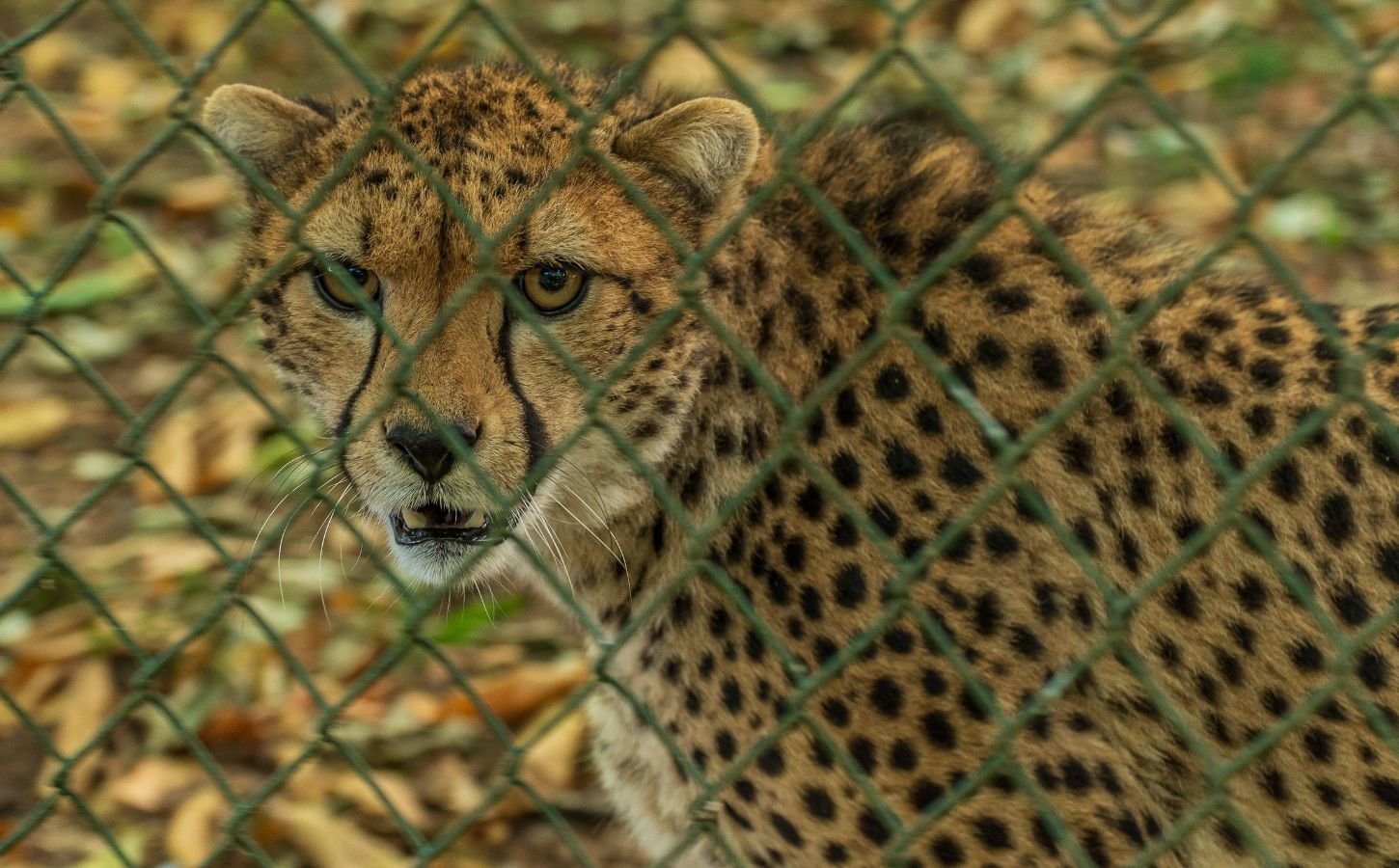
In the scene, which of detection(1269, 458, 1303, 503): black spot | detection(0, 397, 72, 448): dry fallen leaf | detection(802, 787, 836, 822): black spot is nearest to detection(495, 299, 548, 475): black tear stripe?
detection(802, 787, 836, 822): black spot

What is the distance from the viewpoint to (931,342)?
2.89m

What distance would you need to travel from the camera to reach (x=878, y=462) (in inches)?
112

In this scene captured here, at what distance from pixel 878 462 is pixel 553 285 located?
26.6 inches

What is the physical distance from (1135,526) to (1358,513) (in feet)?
1.23

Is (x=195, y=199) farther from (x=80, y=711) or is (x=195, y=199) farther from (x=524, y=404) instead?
(x=524, y=404)

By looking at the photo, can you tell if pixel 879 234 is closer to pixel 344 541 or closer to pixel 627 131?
pixel 627 131

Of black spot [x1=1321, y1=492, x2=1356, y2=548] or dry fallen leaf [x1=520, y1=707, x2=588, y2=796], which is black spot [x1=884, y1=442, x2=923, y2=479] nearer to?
black spot [x1=1321, y1=492, x2=1356, y2=548]

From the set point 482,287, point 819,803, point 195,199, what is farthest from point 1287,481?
point 195,199

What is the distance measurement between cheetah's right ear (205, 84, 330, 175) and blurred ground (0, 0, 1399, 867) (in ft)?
0.50

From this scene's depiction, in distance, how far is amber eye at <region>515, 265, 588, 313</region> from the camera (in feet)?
9.04

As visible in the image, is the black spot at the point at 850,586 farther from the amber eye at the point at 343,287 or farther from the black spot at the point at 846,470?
the amber eye at the point at 343,287

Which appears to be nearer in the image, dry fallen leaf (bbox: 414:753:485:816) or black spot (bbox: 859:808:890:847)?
black spot (bbox: 859:808:890:847)

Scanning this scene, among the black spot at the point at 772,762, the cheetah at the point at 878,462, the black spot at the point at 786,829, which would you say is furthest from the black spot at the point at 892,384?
the black spot at the point at 786,829

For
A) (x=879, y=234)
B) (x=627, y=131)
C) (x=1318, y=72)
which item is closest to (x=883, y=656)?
(x=879, y=234)
